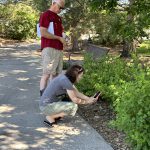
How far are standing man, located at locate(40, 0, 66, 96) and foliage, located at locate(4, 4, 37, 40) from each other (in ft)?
54.6

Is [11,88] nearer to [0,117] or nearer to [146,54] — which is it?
[0,117]

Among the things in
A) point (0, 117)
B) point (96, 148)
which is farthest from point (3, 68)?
point (96, 148)

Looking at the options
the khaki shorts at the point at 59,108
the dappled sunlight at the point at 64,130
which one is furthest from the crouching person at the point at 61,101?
the dappled sunlight at the point at 64,130

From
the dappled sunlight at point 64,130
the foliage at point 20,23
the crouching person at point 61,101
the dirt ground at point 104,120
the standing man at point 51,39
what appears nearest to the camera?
the dirt ground at point 104,120

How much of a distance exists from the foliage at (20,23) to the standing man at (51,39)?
16.6 meters

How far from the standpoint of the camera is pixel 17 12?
80.0 ft

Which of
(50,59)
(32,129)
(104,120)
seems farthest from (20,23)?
(32,129)

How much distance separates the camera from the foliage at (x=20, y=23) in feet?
78.3

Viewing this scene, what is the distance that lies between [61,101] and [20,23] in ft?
60.7

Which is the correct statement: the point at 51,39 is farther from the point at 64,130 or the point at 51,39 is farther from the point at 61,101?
the point at 64,130

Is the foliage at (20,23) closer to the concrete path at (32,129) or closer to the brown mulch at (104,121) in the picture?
the concrete path at (32,129)

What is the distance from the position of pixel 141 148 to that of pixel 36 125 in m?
2.14

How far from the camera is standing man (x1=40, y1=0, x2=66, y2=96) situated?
278 inches

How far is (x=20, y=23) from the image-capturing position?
24203mm
